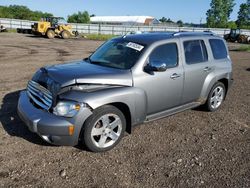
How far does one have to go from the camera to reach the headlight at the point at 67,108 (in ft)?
12.8

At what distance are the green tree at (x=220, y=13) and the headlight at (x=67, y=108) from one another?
281ft

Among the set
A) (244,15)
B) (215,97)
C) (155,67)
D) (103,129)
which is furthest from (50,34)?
(244,15)

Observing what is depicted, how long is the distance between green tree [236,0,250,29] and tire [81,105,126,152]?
86.0 m

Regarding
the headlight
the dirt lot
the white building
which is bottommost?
the dirt lot

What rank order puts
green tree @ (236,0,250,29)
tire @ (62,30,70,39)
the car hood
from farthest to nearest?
green tree @ (236,0,250,29) → tire @ (62,30,70,39) → the car hood

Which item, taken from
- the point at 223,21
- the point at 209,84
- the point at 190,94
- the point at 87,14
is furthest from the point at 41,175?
the point at 87,14

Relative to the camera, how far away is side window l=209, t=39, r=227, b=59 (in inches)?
242

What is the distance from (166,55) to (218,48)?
73.7 inches

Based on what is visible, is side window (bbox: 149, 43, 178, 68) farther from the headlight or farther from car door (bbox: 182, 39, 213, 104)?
the headlight

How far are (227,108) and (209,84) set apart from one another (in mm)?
1248

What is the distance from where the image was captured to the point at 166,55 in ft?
16.7

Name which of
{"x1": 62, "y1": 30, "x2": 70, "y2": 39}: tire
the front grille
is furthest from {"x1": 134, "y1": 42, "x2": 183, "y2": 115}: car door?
{"x1": 62, "y1": 30, "x2": 70, "y2": 39}: tire

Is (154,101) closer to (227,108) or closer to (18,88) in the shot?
(227,108)

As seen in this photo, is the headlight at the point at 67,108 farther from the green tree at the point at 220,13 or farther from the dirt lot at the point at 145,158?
the green tree at the point at 220,13
